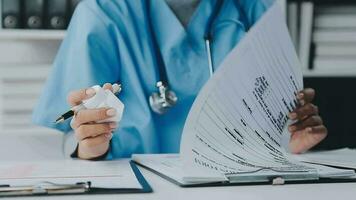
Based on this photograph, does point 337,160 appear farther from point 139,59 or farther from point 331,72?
point 331,72

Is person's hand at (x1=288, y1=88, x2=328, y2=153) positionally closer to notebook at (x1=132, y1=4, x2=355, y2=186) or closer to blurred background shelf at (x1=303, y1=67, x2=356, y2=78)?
notebook at (x1=132, y1=4, x2=355, y2=186)

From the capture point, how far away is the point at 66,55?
3.51ft

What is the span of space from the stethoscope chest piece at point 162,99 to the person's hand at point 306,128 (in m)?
0.26

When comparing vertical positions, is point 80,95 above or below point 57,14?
below

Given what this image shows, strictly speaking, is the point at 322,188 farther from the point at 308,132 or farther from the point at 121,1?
the point at 121,1

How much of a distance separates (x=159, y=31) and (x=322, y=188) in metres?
0.64

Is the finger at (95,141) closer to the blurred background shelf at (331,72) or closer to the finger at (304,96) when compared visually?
the finger at (304,96)

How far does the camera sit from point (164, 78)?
104 cm

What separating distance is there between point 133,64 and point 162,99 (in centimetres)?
11

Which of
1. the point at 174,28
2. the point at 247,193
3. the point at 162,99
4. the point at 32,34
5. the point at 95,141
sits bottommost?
the point at 247,193

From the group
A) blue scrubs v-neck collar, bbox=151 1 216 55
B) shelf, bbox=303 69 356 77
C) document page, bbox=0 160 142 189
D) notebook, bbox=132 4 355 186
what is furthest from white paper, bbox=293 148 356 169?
shelf, bbox=303 69 356 77

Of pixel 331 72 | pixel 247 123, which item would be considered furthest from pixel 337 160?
pixel 331 72

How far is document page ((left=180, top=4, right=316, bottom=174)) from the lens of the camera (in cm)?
55

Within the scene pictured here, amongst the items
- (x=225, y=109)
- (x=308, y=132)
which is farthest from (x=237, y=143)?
(x=308, y=132)
